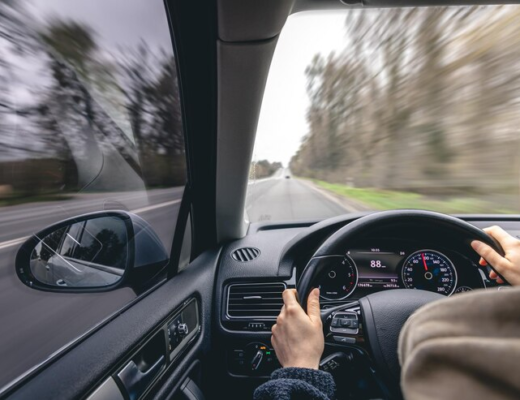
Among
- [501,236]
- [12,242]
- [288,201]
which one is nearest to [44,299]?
[12,242]

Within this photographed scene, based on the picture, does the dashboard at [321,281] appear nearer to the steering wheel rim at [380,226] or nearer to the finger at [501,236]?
the steering wheel rim at [380,226]

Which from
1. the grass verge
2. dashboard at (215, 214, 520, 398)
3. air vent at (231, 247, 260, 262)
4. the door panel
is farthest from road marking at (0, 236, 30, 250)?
the grass verge

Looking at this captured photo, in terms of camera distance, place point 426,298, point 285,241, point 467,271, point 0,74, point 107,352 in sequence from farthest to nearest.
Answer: point 285,241 → point 467,271 → point 426,298 → point 107,352 → point 0,74

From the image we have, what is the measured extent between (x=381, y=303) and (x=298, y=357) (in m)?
0.80

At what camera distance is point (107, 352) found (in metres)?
1.34

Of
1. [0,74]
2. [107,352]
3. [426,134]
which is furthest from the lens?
[426,134]

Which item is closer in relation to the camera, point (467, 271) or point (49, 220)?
point (49, 220)

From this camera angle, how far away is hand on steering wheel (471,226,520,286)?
68.2 inches

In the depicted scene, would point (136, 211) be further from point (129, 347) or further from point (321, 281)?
point (321, 281)

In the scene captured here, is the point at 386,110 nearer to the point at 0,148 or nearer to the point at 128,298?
the point at 128,298

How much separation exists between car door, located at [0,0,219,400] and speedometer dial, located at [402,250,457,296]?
4.39ft

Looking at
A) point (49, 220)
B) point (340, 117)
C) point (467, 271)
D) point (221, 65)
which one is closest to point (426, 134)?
point (340, 117)

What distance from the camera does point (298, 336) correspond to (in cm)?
139

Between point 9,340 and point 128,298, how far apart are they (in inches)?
27.6
